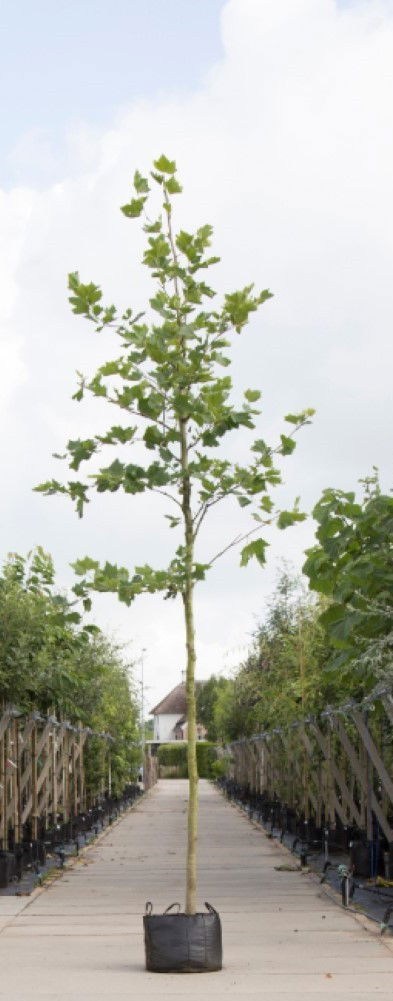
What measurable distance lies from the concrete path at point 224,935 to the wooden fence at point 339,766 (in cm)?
118

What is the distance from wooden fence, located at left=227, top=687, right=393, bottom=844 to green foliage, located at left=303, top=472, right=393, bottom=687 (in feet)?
1.76

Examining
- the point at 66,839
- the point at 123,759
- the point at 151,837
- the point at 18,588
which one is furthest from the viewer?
the point at 123,759

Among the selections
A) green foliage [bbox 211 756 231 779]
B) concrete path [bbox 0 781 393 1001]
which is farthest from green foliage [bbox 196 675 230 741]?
concrete path [bbox 0 781 393 1001]

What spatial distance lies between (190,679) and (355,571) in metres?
2.55

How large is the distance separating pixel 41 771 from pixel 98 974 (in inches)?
537

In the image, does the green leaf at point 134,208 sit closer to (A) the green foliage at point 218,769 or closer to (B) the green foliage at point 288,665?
(B) the green foliage at point 288,665

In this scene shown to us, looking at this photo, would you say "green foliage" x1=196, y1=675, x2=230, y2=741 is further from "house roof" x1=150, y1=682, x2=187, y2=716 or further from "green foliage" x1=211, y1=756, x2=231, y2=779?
"house roof" x1=150, y1=682, x2=187, y2=716

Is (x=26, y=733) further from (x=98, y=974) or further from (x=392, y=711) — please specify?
(x=98, y=974)

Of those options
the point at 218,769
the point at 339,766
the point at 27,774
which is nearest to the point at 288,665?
the point at 339,766

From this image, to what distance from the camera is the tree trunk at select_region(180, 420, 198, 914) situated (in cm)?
1078

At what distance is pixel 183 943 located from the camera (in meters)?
10.6

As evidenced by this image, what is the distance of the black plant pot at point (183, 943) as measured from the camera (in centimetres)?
1061

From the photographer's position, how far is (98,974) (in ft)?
35.9

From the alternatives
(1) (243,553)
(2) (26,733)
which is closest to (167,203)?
(1) (243,553)
